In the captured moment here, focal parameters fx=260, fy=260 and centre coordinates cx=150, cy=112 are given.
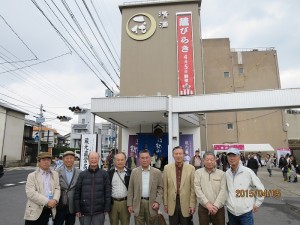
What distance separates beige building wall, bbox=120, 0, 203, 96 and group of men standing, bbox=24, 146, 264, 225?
17416 mm

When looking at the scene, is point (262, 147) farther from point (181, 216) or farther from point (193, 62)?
point (181, 216)

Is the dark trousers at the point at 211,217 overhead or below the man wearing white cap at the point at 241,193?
below

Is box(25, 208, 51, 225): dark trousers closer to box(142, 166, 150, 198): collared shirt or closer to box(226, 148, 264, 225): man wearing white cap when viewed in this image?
box(142, 166, 150, 198): collared shirt

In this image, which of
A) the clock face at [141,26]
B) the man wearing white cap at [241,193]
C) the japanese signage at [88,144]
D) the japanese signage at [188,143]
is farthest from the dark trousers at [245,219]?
the clock face at [141,26]

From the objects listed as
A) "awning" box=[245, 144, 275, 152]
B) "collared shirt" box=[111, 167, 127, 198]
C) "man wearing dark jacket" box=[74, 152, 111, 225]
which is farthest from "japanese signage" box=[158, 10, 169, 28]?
"man wearing dark jacket" box=[74, 152, 111, 225]

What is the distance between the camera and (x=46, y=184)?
427 centimetres

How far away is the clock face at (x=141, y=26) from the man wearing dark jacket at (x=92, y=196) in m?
19.9

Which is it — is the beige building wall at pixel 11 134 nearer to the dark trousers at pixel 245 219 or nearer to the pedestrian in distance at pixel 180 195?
the pedestrian in distance at pixel 180 195

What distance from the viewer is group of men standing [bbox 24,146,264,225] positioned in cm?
401

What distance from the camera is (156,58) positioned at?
22.4 metres

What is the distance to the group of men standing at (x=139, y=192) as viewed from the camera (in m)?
4.01

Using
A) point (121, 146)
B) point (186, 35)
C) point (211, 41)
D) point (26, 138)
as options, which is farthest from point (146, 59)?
point (26, 138)

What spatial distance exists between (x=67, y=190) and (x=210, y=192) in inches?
94.2

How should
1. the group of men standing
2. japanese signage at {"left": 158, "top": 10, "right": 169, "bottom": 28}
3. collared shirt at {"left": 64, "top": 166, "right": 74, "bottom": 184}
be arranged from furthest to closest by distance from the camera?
japanese signage at {"left": 158, "top": 10, "right": 169, "bottom": 28} < collared shirt at {"left": 64, "top": 166, "right": 74, "bottom": 184} < the group of men standing
